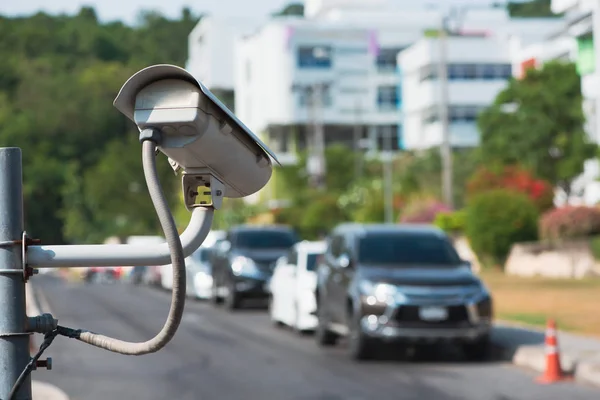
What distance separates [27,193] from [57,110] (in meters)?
9.66

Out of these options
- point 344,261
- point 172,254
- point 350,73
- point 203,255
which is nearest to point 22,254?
point 172,254

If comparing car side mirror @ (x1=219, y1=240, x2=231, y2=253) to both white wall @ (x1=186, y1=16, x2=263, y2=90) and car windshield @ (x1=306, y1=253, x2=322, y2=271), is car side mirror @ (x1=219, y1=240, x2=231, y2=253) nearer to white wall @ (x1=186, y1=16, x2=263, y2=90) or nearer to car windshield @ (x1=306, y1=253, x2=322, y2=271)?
car windshield @ (x1=306, y1=253, x2=322, y2=271)

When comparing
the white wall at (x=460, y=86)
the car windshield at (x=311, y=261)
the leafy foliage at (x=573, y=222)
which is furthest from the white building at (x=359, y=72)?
the car windshield at (x=311, y=261)

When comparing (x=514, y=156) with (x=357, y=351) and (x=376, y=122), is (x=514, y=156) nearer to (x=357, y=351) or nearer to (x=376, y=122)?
(x=357, y=351)

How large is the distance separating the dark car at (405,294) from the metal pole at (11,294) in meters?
13.7

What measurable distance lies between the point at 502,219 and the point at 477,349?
29.6m

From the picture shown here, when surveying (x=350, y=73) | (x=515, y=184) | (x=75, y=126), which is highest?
(x=350, y=73)

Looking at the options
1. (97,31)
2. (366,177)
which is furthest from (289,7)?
(366,177)

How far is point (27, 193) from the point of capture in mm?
137750

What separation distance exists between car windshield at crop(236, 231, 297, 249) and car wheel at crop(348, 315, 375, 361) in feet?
50.0

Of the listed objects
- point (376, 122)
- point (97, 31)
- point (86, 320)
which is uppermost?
point (97, 31)

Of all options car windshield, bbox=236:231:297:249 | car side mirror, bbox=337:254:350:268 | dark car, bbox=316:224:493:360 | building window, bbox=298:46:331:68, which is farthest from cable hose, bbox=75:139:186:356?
building window, bbox=298:46:331:68

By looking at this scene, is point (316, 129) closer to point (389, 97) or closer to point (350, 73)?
point (350, 73)

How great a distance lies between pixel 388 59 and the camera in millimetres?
109500
